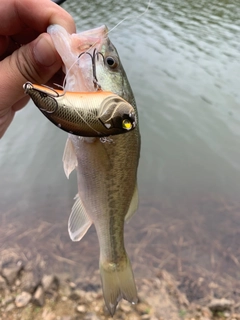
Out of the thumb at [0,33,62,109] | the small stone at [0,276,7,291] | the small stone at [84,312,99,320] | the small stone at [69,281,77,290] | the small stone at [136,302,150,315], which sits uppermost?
the thumb at [0,33,62,109]

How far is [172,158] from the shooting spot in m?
6.32

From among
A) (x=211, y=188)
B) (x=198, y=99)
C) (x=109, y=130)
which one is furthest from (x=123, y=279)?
(x=198, y=99)

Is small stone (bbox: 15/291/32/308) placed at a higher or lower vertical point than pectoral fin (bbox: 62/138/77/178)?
lower

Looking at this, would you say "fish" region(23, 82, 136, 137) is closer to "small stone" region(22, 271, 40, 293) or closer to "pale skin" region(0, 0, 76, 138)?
"pale skin" region(0, 0, 76, 138)

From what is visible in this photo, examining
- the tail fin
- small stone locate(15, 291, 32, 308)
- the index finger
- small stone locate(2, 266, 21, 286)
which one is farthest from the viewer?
small stone locate(2, 266, 21, 286)

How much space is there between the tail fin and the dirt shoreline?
167 cm

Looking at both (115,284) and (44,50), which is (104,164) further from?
(115,284)

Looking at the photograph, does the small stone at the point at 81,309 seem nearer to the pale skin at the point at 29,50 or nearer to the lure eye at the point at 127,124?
the pale skin at the point at 29,50

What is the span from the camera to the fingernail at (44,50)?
1.74 metres

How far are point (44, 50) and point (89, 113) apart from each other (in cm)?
74

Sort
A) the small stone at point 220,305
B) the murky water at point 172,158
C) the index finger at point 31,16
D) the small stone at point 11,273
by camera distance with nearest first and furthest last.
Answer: the index finger at point 31,16, the small stone at point 220,305, the small stone at point 11,273, the murky water at point 172,158

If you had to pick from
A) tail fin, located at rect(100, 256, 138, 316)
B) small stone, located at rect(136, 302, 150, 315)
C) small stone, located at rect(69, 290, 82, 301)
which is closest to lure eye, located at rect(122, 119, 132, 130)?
tail fin, located at rect(100, 256, 138, 316)

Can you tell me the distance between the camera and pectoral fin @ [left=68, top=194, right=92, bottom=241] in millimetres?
2078

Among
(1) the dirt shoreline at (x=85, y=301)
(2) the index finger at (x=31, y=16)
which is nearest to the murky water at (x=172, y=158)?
(1) the dirt shoreline at (x=85, y=301)
